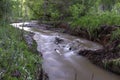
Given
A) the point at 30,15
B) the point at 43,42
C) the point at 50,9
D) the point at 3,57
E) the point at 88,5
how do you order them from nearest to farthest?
the point at 3,57 < the point at 43,42 < the point at 88,5 < the point at 50,9 < the point at 30,15

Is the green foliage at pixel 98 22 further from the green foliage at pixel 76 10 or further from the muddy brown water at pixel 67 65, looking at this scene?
the green foliage at pixel 76 10

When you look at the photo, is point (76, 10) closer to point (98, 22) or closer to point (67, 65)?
point (98, 22)

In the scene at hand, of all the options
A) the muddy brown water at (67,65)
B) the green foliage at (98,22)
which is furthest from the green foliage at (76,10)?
the muddy brown water at (67,65)

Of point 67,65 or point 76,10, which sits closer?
point 67,65

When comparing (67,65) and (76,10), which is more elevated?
(76,10)

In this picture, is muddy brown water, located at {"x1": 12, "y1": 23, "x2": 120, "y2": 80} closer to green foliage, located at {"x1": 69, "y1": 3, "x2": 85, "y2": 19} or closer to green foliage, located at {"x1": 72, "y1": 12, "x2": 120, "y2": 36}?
green foliage, located at {"x1": 72, "y1": 12, "x2": 120, "y2": 36}

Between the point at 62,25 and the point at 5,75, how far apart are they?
1414 centimetres

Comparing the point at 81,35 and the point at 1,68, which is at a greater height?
the point at 1,68

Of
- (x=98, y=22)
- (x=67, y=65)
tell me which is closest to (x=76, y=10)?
(x=98, y=22)

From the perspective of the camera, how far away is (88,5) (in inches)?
709

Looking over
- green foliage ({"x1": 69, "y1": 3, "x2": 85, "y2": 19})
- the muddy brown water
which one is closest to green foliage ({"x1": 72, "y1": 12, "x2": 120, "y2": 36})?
the muddy brown water

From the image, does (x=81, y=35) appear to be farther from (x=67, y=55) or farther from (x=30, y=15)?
(x=30, y=15)

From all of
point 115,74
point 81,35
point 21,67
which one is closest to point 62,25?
point 81,35

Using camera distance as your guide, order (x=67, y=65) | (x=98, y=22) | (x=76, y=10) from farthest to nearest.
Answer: (x=76, y=10), (x=98, y=22), (x=67, y=65)
